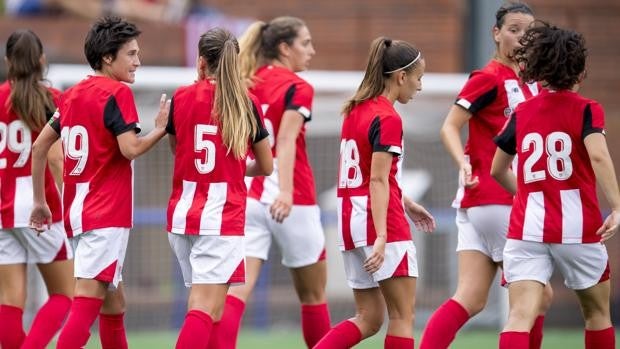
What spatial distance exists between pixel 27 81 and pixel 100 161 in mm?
938

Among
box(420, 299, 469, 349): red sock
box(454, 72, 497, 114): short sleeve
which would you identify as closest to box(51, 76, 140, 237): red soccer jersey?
box(420, 299, 469, 349): red sock

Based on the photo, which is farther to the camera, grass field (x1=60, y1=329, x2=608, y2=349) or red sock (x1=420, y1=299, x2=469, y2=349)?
grass field (x1=60, y1=329, x2=608, y2=349)

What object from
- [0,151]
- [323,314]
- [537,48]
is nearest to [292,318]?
[323,314]

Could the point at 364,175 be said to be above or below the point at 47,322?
above

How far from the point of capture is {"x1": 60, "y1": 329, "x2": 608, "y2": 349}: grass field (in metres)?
9.74

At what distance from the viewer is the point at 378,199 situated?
5.93 metres

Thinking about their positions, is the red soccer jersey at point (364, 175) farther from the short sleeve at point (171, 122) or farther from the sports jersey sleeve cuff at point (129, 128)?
the sports jersey sleeve cuff at point (129, 128)

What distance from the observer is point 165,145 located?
11.6 metres

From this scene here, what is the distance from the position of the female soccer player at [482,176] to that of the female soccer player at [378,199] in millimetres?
442

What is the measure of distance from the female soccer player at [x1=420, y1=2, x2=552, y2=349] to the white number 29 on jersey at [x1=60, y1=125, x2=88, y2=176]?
2.00 m

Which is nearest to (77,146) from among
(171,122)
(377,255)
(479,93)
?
(171,122)

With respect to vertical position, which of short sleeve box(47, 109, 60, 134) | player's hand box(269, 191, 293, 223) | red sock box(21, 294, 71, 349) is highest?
short sleeve box(47, 109, 60, 134)

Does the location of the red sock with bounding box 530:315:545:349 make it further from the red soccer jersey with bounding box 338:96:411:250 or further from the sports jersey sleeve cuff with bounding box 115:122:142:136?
the sports jersey sleeve cuff with bounding box 115:122:142:136

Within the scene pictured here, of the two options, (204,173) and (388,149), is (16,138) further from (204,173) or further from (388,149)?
(388,149)
